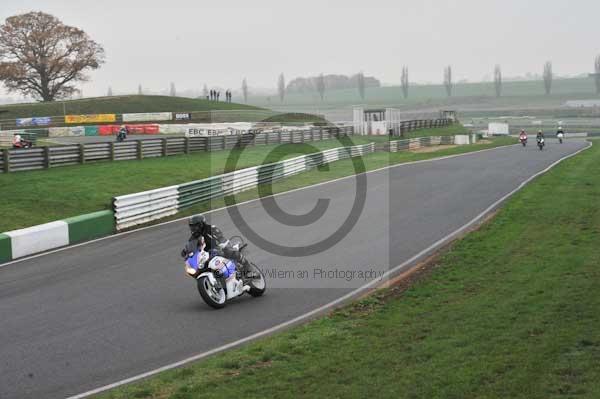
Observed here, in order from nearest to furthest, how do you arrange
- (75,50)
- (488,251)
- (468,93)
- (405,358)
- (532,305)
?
(405,358) → (532,305) → (488,251) → (75,50) → (468,93)

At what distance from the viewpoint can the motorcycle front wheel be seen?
12.3 meters

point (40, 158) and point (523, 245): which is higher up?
point (40, 158)

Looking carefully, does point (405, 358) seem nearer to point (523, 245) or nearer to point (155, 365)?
point (155, 365)

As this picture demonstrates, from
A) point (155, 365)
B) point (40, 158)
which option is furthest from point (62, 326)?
point (40, 158)

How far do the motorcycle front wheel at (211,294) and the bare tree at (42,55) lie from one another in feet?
268

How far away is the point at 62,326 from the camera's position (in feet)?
37.1

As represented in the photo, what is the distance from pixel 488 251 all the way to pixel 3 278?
1055 centimetres

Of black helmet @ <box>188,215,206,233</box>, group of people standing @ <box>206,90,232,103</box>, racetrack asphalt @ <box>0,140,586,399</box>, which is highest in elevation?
group of people standing @ <box>206,90,232,103</box>

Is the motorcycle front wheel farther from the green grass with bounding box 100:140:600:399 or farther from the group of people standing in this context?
the group of people standing

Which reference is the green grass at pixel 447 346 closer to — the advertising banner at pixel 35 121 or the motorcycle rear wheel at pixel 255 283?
the motorcycle rear wheel at pixel 255 283

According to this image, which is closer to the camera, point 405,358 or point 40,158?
point 405,358

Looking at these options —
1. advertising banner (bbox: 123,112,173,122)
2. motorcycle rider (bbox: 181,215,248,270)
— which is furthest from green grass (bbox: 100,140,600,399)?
advertising banner (bbox: 123,112,173,122)

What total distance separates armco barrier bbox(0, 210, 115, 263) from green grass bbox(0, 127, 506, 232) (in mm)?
2075
